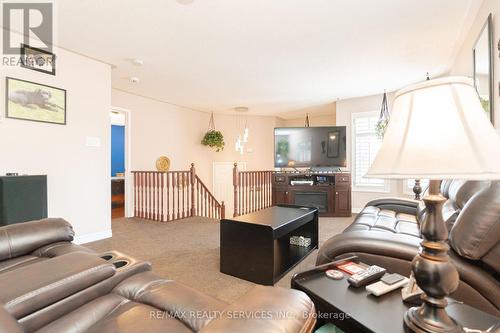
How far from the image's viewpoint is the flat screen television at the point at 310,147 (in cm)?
518

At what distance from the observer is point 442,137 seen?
67 centimetres

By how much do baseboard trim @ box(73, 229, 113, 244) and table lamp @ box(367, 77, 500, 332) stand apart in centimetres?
366

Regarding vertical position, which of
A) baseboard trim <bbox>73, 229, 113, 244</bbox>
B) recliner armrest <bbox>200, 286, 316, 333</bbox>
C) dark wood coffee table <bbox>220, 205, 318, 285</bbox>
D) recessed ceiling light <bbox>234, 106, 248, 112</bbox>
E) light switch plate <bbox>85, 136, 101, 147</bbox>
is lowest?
baseboard trim <bbox>73, 229, 113, 244</bbox>

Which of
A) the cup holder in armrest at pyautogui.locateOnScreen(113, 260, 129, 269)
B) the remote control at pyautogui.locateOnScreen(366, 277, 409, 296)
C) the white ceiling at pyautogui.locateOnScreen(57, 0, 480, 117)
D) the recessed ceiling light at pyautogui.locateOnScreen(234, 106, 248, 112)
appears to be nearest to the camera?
the remote control at pyautogui.locateOnScreen(366, 277, 409, 296)

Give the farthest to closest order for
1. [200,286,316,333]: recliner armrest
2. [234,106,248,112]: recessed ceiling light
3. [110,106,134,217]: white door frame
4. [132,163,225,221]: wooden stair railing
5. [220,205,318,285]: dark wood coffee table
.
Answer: [234,106,248,112]: recessed ceiling light
[110,106,134,217]: white door frame
[132,163,225,221]: wooden stair railing
[220,205,318,285]: dark wood coffee table
[200,286,316,333]: recliner armrest

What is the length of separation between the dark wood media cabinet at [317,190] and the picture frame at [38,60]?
13.5ft

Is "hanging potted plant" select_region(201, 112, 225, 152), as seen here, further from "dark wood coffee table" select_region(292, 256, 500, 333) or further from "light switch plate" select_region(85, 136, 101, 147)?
"dark wood coffee table" select_region(292, 256, 500, 333)

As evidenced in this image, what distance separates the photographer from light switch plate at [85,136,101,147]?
3.29 meters

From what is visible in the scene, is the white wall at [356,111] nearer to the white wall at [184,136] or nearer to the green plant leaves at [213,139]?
the white wall at [184,136]

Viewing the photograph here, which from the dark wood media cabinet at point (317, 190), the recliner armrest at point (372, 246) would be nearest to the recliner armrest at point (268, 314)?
the recliner armrest at point (372, 246)

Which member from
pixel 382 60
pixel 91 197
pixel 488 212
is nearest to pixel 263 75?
pixel 382 60

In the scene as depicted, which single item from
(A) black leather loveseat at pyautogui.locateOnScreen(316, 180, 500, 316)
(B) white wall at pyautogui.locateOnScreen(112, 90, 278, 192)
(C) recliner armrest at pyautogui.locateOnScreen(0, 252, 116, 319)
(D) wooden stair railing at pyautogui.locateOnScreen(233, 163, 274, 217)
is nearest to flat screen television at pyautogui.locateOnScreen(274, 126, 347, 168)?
(D) wooden stair railing at pyautogui.locateOnScreen(233, 163, 274, 217)

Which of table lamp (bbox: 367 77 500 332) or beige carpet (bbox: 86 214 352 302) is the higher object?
table lamp (bbox: 367 77 500 332)

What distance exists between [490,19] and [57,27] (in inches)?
161
